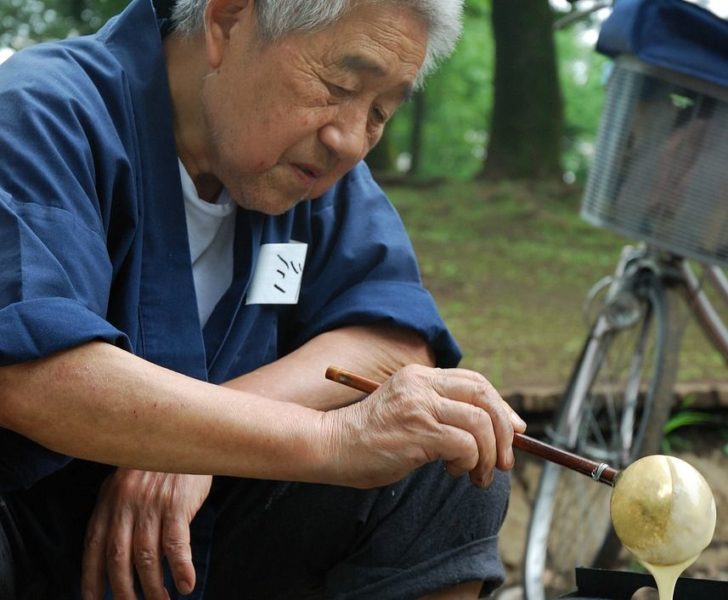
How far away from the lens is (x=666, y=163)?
9.78ft

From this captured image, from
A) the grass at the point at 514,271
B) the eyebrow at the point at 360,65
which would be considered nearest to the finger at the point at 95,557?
the eyebrow at the point at 360,65

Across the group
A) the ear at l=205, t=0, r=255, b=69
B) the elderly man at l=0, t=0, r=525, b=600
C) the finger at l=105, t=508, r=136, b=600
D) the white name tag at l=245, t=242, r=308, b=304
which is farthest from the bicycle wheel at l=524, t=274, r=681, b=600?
the ear at l=205, t=0, r=255, b=69

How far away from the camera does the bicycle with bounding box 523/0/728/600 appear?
9.66ft

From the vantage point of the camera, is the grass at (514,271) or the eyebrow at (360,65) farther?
the grass at (514,271)

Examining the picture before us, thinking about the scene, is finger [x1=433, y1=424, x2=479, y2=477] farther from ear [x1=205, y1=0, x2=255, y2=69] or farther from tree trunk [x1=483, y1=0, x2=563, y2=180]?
tree trunk [x1=483, y1=0, x2=563, y2=180]

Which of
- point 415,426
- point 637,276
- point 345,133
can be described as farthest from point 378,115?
point 637,276

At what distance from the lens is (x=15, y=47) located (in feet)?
18.2

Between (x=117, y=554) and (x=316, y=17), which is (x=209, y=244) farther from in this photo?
(x=117, y=554)

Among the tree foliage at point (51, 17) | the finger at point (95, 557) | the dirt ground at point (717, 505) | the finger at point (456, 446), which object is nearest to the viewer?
the finger at point (456, 446)

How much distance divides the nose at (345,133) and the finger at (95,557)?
687mm

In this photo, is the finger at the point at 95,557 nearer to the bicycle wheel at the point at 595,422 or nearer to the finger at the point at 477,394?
the finger at the point at 477,394

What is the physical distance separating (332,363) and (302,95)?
490 mm

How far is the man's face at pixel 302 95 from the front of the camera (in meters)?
1.86

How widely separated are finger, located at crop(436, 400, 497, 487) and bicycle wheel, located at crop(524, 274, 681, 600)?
155 cm
